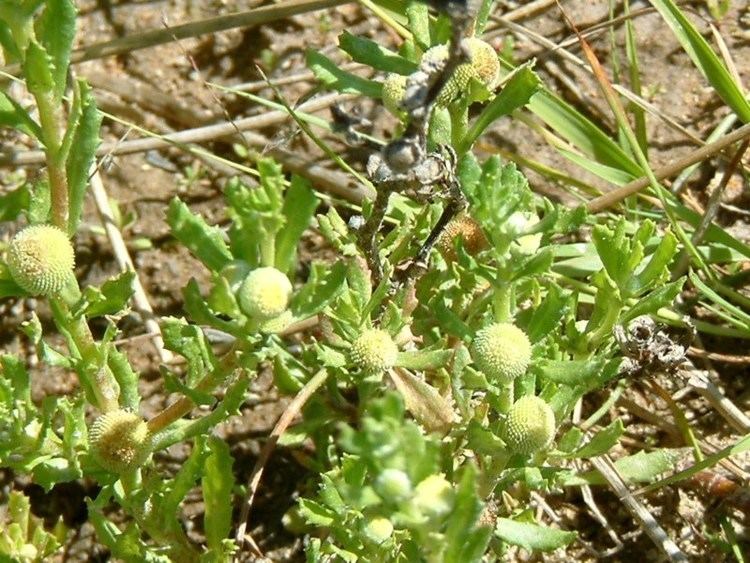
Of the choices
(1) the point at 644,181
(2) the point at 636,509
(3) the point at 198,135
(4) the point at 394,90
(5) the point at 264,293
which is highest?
(4) the point at 394,90

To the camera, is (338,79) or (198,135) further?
(198,135)

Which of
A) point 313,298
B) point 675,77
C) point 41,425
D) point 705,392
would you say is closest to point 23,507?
point 41,425

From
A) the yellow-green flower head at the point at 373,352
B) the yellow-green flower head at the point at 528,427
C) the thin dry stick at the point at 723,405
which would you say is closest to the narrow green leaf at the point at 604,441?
the yellow-green flower head at the point at 528,427

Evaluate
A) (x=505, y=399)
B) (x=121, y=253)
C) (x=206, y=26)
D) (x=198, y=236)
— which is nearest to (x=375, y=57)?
(x=198, y=236)

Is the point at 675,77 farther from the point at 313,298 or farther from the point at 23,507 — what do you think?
the point at 23,507

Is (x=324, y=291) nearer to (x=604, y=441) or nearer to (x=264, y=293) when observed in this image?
(x=264, y=293)
